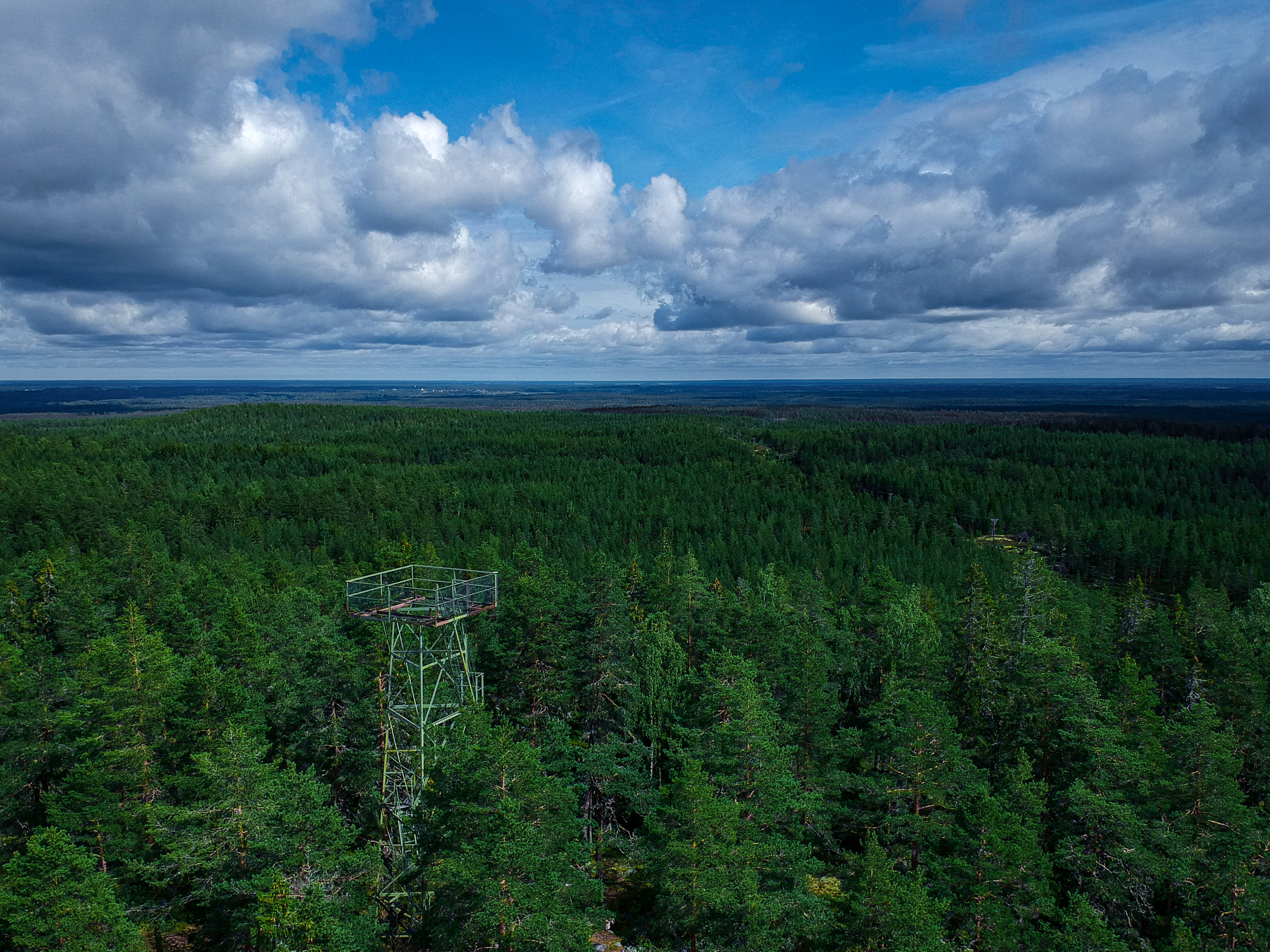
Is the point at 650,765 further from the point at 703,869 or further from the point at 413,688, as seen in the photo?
the point at 703,869

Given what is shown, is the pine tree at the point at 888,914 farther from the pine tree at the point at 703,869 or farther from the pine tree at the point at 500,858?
the pine tree at the point at 500,858

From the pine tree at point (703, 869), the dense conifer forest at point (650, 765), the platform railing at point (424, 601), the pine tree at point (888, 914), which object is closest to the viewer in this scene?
the pine tree at point (888, 914)

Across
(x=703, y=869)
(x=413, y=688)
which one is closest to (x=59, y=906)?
(x=413, y=688)

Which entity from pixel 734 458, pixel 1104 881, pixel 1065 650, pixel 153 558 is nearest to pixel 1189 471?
pixel 734 458

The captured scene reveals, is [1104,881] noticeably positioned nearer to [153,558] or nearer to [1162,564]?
[153,558]

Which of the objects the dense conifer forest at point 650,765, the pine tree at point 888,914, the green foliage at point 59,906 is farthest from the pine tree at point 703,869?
the green foliage at point 59,906

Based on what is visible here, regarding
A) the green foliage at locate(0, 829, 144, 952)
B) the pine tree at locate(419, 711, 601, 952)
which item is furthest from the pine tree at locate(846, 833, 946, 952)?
the green foliage at locate(0, 829, 144, 952)

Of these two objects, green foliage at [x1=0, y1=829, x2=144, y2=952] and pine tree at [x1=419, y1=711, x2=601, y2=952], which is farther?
pine tree at [x1=419, y1=711, x2=601, y2=952]

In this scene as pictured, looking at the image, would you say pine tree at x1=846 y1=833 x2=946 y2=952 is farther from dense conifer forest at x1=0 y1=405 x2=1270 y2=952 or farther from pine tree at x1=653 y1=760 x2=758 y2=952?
pine tree at x1=653 y1=760 x2=758 y2=952
